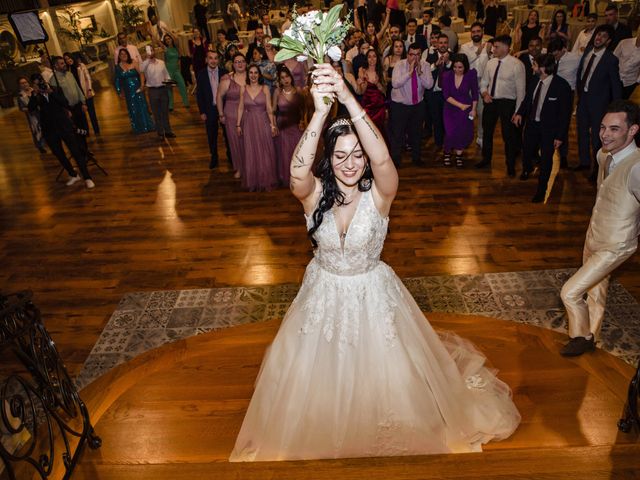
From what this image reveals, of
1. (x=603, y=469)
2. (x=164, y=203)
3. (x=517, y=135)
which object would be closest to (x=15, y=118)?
(x=164, y=203)

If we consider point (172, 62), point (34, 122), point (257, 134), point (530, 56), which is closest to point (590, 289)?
point (530, 56)

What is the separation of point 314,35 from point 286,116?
474 centimetres

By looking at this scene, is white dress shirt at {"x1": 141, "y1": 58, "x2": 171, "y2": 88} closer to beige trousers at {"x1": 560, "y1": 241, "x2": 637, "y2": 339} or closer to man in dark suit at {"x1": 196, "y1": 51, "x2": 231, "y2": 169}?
man in dark suit at {"x1": 196, "y1": 51, "x2": 231, "y2": 169}

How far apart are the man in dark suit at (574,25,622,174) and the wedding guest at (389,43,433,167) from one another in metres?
1.81

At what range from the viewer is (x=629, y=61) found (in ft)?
23.2

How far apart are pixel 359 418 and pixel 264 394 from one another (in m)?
0.51

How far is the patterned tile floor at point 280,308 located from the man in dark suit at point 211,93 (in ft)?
11.2

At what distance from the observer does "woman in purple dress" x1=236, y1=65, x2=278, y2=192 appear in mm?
6516

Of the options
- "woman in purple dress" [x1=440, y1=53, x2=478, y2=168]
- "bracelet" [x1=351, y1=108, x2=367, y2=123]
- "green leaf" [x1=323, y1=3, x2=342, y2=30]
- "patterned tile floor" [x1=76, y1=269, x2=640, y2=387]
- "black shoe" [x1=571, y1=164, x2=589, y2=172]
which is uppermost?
"green leaf" [x1=323, y1=3, x2=342, y2=30]

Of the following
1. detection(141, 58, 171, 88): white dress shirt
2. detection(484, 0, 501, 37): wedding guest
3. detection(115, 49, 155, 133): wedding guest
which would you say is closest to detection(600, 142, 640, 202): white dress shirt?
detection(141, 58, 171, 88): white dress shirt

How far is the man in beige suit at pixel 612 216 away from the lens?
2.95m

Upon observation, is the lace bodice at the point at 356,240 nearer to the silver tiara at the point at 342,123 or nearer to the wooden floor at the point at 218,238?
the silver tiara at the point at 342,123

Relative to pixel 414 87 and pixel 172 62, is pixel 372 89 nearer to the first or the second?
pixel 414 87

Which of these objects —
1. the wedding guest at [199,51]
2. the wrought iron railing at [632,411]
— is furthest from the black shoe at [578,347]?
the wedding guest at [199,51]
